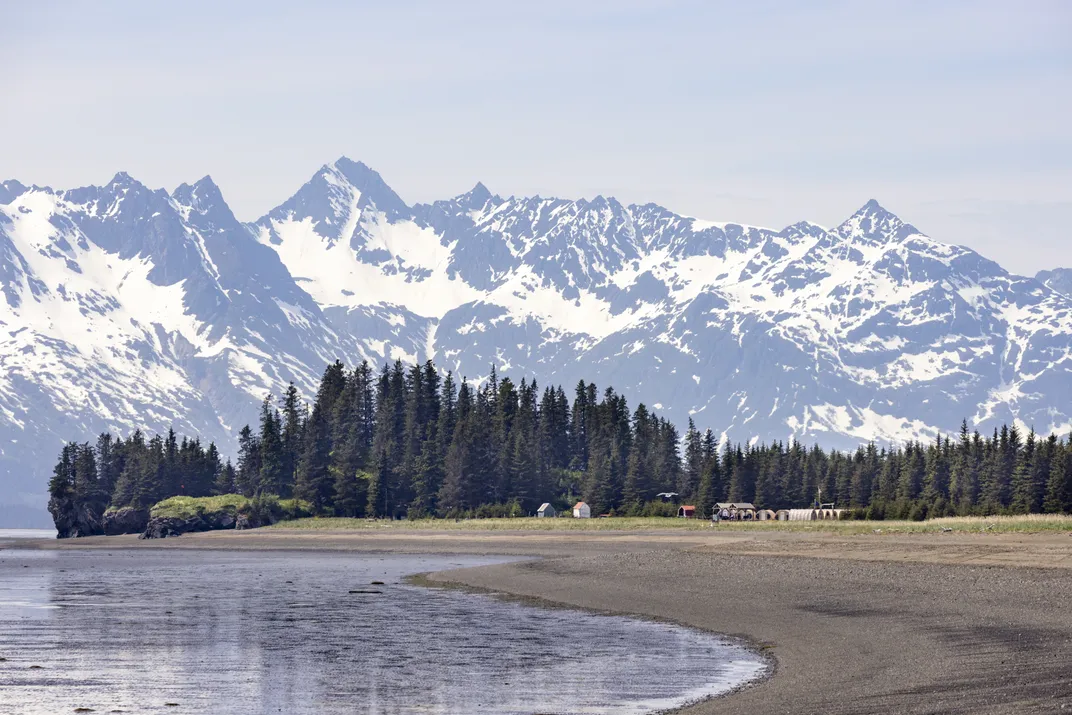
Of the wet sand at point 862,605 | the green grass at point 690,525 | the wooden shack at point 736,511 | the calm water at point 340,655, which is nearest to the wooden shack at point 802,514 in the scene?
the wooden shack at point 736,511

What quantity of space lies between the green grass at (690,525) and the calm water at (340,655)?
47.0m

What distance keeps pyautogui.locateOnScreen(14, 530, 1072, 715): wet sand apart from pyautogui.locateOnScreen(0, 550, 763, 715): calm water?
3.05m

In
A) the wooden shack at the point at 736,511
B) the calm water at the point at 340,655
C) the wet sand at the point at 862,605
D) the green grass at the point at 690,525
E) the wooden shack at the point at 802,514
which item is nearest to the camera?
the wet sand at the point at 862,605

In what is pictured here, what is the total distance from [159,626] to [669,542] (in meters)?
69.3

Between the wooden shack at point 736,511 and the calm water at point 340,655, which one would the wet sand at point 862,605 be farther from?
the wooden shack at point 736,511

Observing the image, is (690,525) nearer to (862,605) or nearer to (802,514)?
(802,514)

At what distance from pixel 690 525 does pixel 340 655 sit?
107 meters

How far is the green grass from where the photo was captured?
107m

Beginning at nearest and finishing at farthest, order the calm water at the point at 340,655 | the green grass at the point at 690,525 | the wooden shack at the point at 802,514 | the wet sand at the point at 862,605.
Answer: the wet sand at the point at 862,605 → the calm water at the point at 340,655 → the green grass at the point at 690,525 → the wooden shack at the point at 802,514

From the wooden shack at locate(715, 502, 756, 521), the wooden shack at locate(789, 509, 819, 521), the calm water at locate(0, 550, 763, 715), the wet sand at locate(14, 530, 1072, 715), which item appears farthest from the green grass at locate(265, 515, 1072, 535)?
the calm water at locate(0, 550, 763, 715)

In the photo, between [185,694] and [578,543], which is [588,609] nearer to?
[185,694]

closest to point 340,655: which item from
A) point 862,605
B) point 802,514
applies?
point 862,605

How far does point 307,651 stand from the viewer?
51281mm

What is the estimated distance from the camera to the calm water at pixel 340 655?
1598 inches
